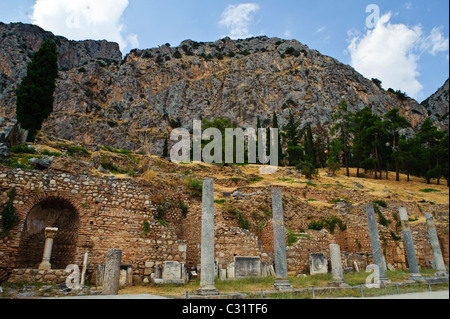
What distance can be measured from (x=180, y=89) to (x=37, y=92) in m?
78.5

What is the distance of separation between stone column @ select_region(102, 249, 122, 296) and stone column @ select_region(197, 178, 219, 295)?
9.60ft

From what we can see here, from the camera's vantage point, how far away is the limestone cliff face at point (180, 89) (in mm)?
88938

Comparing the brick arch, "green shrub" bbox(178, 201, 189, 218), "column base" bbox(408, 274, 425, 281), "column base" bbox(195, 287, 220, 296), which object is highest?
"green shrub" bbox(178, 201, 189, 218)

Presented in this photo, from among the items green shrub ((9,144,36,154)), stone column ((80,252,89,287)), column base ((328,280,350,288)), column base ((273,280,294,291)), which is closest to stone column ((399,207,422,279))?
column base ((328,280,350,288))

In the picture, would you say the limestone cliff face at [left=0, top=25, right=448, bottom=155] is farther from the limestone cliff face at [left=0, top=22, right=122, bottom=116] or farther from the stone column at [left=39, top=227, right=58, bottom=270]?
the stone column at [left=39, top=227, right=58, bottom=270]

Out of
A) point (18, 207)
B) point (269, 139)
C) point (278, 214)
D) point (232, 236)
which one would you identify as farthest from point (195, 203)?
point (269, 139)

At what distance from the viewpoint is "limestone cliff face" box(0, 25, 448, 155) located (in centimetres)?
8894

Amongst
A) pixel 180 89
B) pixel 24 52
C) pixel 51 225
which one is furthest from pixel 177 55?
pixel 51 225

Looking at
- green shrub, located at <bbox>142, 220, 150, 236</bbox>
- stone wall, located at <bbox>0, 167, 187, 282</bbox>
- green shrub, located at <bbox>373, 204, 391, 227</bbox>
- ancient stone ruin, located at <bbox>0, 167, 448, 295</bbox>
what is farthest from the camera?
green shrub, located at <bbox>373, 204, 391, 227</bbox>

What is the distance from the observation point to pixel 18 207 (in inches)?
471

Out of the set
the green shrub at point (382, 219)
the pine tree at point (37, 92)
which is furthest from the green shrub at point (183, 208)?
the pine tree at point (37, 92)
